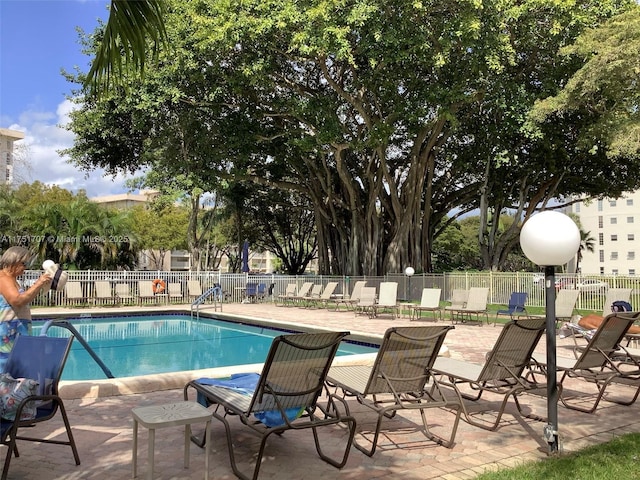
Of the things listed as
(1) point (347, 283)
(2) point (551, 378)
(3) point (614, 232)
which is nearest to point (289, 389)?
(2) point (551, 378)

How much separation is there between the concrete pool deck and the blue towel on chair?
0.34 meters

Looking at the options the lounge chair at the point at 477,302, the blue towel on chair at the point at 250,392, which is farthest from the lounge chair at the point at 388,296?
the blue towel on chair at the point at 250,392

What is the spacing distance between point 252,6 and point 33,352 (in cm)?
1560

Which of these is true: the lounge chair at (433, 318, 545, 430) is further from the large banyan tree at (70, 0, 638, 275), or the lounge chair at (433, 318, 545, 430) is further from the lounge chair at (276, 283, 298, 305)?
the lounge chair at (276, 283, 298, 305)

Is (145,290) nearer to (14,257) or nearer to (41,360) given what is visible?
(14,257)

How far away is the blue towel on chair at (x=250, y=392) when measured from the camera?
3879mm

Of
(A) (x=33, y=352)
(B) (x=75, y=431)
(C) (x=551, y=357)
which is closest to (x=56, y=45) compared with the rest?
(A) (x=33, y=352)

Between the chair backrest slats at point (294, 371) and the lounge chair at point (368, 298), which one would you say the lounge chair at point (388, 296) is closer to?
the lounge chair at point (368, 298)

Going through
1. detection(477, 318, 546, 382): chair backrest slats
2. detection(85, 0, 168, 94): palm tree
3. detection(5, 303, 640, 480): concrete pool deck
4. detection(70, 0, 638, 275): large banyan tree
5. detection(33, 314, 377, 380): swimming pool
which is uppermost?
detection(70, 0, 638, 275): large banyan tree

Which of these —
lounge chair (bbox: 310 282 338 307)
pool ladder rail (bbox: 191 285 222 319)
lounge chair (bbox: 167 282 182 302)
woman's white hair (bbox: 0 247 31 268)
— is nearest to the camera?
woman's white hair (bbox: 0 247 31 268)

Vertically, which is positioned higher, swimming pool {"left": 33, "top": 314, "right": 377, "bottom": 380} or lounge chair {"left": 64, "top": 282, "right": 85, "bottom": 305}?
lounge chair {"left": 64, "top": 282, "right": 85, "bottom": 305}

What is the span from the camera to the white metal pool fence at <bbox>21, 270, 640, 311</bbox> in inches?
668

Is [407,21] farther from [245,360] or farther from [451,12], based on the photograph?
[245,360]

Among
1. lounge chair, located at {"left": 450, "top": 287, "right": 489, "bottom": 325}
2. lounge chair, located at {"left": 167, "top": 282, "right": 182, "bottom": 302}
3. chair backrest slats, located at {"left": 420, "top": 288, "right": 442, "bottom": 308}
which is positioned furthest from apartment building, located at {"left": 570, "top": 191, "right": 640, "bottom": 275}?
lounge chair, located at {"left": 167, "top": 282, "right": 182, "bottom": 302}
